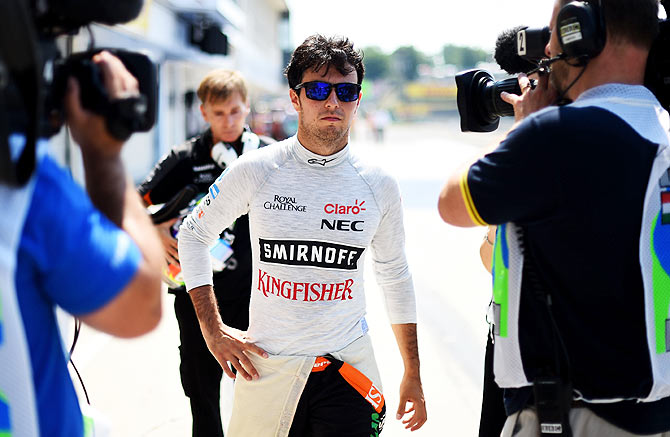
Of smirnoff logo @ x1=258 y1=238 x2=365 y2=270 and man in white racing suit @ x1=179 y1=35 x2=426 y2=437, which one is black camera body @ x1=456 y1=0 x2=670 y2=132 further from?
smirnoff logo @ x1=258 y1=238 x2=365 y2=270

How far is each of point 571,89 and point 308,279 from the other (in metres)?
1.20

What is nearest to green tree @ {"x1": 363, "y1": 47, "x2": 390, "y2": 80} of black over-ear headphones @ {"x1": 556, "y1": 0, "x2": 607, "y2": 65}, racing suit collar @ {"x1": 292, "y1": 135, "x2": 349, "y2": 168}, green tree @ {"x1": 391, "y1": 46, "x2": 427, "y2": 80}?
green tree @ {"x1": 391, "y1": 46, "x2": 427, "y2": 80}

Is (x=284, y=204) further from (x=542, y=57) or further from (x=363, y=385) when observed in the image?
(x=542, y=57)

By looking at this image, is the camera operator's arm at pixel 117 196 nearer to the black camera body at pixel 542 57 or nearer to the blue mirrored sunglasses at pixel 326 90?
the black camera body at pixel 542 57

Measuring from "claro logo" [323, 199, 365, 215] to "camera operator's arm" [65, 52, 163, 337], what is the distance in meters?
1.30

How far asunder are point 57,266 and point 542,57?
5.64ft

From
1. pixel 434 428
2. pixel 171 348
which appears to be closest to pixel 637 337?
pixel 434 428

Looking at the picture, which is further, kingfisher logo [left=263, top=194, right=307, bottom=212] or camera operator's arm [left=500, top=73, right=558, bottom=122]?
kingfisher logo [left=263, top=194, right=307, bottom=212]

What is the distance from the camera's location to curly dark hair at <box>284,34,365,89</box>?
9.74ft

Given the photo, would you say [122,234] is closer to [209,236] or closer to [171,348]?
[209,236]

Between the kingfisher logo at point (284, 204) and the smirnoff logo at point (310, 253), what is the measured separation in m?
0.13

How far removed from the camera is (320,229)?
9.18 feet

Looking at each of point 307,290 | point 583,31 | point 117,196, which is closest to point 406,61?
point 307,290

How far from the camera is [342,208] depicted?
9.29 ft
